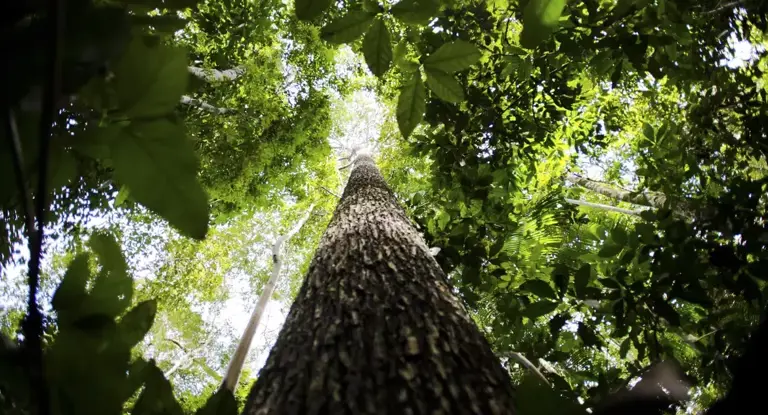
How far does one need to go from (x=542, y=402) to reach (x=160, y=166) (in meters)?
0.40

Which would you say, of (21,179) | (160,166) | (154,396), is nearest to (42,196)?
(21,179)

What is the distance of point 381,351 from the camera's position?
1.21m

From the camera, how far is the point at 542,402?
365 mm

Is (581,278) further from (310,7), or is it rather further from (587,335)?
(310,7)

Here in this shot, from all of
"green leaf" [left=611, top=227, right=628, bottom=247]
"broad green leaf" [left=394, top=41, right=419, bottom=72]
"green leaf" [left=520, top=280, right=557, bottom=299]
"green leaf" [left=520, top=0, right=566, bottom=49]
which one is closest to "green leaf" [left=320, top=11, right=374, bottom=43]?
"broad green leaf" [left=394, top=41, right=419, bottom=72]

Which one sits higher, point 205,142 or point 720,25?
point 205,142

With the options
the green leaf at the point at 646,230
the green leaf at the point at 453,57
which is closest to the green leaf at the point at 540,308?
the green leaf at the point at 646,230

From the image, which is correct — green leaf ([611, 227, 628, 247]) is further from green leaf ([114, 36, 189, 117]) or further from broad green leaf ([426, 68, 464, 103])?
green leaf ([114, 36, 189, 117])

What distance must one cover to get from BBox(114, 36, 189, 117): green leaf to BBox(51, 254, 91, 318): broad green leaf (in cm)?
16

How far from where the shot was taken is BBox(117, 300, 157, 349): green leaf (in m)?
0.46

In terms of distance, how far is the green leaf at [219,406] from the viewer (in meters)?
0.60

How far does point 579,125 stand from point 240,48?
412cm

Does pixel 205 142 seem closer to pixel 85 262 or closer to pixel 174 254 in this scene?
pixel 174 254

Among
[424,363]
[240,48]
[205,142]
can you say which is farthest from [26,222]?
[205,142]
